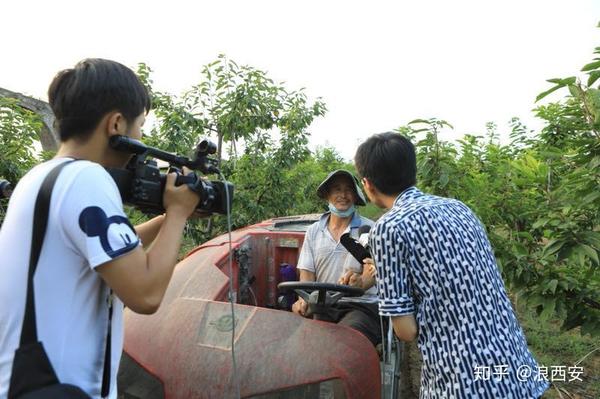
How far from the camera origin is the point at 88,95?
1184mm

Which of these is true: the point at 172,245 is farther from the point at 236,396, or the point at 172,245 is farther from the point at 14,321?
the point at 236,396

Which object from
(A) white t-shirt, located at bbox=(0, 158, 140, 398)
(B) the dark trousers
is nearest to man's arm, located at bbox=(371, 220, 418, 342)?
(A) white t-shirt, located at bbox=(0, 158, 140, 398)

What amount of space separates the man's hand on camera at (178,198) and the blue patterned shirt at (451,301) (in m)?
0.72

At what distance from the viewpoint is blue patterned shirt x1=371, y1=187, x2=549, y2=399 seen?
1.62 metres

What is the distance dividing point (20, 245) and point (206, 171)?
22.9 inches

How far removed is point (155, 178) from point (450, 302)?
1083 mm

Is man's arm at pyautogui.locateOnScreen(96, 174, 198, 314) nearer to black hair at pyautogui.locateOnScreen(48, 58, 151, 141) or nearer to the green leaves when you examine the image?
black hair at pyautogui.locateOnScreen(48, 58, 151, 141)

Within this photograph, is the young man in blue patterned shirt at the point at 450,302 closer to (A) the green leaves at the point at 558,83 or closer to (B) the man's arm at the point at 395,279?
(B) the man's arm at the point at 395,279

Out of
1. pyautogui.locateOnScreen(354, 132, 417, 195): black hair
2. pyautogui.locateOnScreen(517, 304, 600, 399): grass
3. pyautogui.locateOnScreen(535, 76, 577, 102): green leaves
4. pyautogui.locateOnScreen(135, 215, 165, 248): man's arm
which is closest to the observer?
pyautogui.locateOnScreen(135, 215, 165, 248): man's arm

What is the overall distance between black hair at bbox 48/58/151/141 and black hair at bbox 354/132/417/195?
96cm

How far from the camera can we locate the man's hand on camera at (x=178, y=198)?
4.39 ft

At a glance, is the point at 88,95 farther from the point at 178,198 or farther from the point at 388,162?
the point at 388,162

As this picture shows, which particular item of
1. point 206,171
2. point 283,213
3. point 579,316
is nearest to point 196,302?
point 206,171

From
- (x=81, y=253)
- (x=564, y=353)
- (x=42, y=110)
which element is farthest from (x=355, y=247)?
(x=42, y=110)
